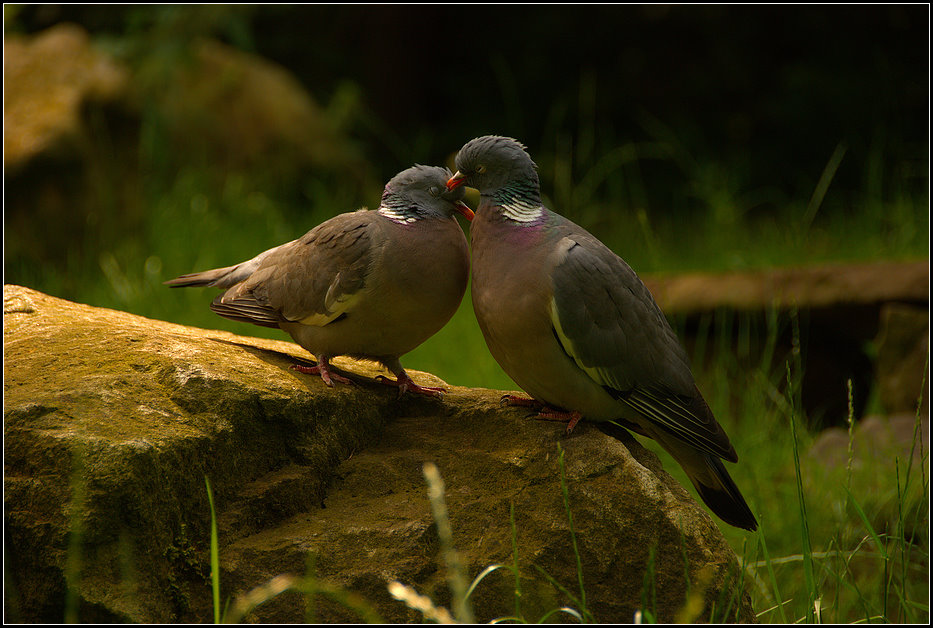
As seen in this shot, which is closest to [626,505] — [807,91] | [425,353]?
[425,353]

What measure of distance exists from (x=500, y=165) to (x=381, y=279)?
597 mm

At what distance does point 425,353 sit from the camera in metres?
5.55

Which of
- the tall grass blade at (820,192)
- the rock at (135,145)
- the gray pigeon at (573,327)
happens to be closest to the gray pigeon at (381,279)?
the gray pigeon at (573,327)

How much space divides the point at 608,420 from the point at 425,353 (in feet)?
8.25

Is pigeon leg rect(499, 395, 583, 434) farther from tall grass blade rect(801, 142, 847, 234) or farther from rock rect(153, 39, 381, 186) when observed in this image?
rock rect(153, 39, 381, 186)

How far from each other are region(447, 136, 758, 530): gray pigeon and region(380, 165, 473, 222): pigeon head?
0.13m

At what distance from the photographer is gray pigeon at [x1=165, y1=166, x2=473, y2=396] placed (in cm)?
316

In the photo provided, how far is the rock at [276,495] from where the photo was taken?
2.37m

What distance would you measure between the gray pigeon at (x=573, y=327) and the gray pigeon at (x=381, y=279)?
157mm

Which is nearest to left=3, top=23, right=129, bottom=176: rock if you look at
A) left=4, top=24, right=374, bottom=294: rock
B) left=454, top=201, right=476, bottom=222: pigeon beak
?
left=4, top=24, right=374, bottom=294: rock

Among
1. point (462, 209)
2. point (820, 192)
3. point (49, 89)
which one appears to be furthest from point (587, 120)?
point (462, 209)

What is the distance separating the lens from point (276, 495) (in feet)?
8.95

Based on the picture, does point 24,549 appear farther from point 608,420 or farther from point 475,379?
point 475,379

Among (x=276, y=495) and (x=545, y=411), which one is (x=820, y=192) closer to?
(x=545, y=411)
